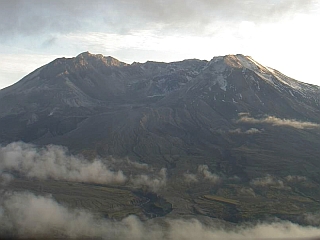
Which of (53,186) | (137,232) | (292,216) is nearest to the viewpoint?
(137,232)

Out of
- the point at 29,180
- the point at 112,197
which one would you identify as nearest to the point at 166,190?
the point at 112,197

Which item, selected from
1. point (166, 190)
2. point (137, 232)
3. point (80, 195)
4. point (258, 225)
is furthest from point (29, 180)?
point (258, 225)

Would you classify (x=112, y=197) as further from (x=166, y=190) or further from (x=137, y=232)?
(x=137, y=232)

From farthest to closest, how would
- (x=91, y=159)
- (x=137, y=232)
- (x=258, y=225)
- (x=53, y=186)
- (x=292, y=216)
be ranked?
(x=91, y=159) < (x=53, y=186) < (x=292, y=216) < (x=258, y=225) < (x=137, y=232)

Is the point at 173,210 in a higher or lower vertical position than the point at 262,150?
lower

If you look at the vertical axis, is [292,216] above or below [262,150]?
below

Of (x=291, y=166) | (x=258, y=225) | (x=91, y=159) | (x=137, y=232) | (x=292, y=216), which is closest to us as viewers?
(x=137, y=232)

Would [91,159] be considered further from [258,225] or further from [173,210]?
[258,225]

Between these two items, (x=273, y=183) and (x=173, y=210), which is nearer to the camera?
(x=173, y=210)

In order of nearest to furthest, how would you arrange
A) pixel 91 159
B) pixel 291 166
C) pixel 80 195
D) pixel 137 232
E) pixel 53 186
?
pixel 137 232 < pixel 80 195 < pixel 53 186 < pixel 291 166 < pixel 91 159
